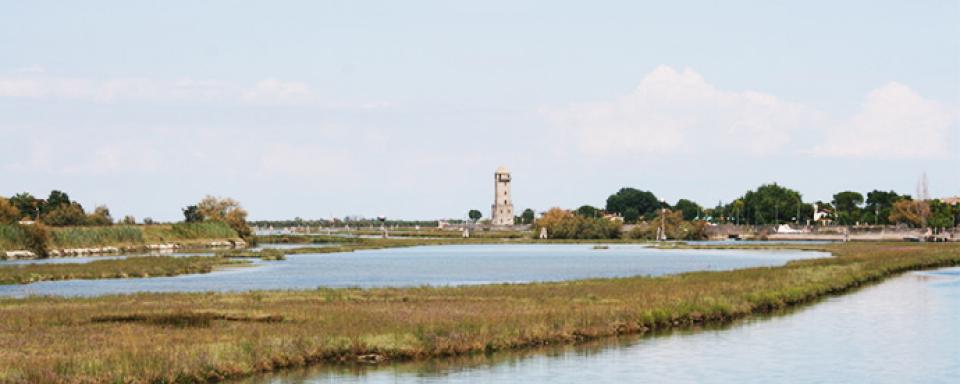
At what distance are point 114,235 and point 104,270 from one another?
250 feet

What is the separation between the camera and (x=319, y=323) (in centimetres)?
4434

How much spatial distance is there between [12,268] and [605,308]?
58.0 metres

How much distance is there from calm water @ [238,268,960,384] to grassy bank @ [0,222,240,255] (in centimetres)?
10389

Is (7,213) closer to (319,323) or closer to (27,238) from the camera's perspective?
(27,238)

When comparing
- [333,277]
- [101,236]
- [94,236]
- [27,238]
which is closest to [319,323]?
[333,277]

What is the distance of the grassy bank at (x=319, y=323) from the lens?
1341 inches

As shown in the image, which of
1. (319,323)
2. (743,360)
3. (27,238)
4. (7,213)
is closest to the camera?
(743,360)

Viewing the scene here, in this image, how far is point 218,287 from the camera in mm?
73750

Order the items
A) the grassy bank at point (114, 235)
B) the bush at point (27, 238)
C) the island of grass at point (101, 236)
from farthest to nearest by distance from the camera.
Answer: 1. the grassy bank at point (114, 235)
2. the island of grass at point (101, 236)
3. the bush at point (27, 238)

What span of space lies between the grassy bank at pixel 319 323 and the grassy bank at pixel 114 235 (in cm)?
8518

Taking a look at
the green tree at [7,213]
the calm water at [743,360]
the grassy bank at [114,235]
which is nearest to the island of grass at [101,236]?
the grassy bank at [114,235]

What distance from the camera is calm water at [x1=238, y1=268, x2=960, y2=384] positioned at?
120ft

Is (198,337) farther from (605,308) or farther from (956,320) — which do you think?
(956,320)

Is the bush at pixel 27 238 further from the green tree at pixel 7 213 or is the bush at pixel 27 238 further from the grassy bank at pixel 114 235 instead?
the green tree at pixel 7 213
